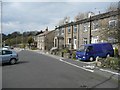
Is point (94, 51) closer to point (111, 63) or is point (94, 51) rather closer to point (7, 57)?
point (111, 63)

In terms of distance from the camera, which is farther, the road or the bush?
the bush

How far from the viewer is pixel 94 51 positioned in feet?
94.5

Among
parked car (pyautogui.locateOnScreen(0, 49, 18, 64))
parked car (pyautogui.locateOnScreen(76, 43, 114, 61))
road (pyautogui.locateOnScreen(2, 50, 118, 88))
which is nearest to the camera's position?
road (pyautogui.locateOnScreen(2, 50, 118, 88))

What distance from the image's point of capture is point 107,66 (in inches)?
746

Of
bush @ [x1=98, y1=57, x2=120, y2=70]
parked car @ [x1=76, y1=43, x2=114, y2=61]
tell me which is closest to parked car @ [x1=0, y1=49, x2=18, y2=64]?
bush @ [x1=98, y1=57, x2=120, y2=70]

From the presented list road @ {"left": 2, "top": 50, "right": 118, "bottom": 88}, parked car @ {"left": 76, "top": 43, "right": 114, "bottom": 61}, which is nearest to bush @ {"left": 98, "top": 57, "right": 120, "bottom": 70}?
road @ {"left": 2, "top": 50, "right": 118, "bottom": 88}

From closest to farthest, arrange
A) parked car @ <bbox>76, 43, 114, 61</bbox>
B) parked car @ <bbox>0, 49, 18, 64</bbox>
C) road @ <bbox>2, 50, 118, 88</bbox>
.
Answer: road @ <bbox>2, 50, 118, 88</bbox>
parked car @ <bbox>0, 49, 18, 64</bbox>
parked car @ <bbox>76, 43, 114, 61</bbox>

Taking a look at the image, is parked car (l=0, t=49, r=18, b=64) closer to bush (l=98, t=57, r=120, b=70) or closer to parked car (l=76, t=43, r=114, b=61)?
bush (l=98, t=57, r=120, b=70)

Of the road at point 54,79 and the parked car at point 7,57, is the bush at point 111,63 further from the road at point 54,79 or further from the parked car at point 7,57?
the parked car at point 7,57

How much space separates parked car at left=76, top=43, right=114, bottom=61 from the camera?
92.9ft

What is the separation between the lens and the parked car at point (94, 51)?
1115 inches

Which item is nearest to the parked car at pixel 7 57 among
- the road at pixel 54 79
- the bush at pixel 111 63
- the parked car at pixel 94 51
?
the road at pixel 54 79

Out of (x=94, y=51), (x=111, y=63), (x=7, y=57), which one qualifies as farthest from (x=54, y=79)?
(x=94, y=51)

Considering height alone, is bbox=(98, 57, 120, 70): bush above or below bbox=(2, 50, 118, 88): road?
above
